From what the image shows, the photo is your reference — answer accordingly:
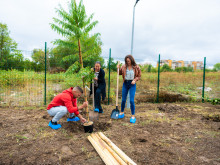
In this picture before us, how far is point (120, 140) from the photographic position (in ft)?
9.47

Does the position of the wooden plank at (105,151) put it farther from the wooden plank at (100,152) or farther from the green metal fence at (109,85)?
the green metal fence at (109,85)

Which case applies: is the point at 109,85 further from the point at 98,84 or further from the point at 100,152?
the point at 100,152

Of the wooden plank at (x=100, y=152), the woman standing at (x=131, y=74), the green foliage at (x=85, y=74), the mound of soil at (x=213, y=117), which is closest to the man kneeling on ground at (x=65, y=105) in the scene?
the green foliage at (x=85, y=74)

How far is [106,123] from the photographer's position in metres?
3.71

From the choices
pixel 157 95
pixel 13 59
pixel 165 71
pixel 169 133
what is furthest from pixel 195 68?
pixel 13 59

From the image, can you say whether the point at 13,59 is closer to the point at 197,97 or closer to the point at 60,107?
the point at 60,107

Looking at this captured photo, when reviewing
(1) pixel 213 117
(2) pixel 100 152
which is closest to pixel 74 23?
(2) pixel 100 152

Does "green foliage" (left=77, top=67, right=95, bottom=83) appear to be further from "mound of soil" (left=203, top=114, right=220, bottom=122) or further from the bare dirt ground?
"mound of soil" (left=203, top=114, right=220, bottom=122)

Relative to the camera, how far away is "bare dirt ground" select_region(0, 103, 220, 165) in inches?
89.3

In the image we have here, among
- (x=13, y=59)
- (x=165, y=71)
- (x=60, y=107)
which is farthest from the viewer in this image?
(x=165, y=71)

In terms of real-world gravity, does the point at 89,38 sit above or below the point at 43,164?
above

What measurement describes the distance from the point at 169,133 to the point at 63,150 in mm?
2337

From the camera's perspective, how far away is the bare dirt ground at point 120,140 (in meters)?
2.27

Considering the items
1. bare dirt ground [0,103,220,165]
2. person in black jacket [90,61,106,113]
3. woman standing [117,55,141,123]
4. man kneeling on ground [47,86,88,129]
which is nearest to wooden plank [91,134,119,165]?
bare dirt ground [0,103,220,165]
